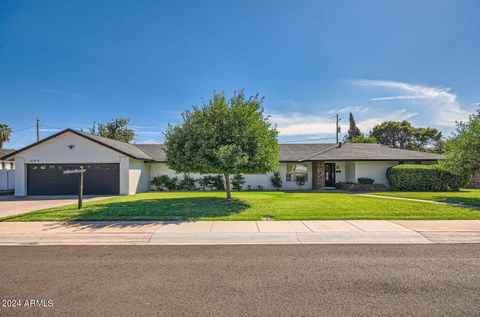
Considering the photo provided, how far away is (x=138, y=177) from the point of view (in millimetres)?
21344

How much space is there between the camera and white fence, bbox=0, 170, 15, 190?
22998 millimetres

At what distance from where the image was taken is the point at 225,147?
1131 centimetres

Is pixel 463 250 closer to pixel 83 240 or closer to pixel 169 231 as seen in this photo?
pixel 169 231

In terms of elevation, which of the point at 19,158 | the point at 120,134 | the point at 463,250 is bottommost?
the point at 463,250

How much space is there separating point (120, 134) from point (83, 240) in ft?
134

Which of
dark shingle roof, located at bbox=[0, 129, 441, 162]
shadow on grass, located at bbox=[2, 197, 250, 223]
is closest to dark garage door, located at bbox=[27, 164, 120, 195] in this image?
dark shingle roof, located at bbox=[0, 129, 441, 162]

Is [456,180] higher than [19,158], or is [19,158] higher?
[19,158]

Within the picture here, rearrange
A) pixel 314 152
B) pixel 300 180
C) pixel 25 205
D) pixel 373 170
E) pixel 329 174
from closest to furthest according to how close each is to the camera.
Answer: pixel 25 205 → pixel 373 170 → pixel 300 180 → pixel 329 174 → pixel 314 152

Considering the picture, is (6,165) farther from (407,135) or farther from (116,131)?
(407,135)

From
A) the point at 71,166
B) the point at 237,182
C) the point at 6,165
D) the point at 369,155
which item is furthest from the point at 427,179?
the point at 6,165

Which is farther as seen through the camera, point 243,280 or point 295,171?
point 295,171

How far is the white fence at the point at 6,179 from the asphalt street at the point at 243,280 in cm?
2167

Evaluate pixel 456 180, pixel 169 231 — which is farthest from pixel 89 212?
pixel 456 180

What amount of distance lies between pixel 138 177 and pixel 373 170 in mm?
18610
